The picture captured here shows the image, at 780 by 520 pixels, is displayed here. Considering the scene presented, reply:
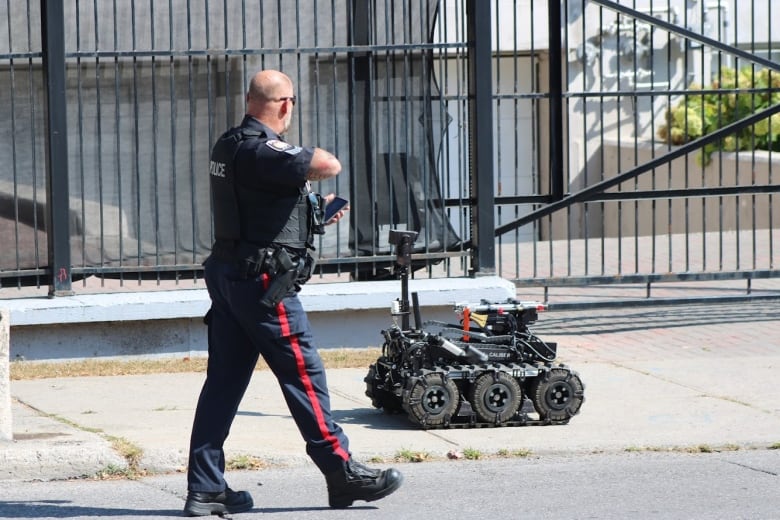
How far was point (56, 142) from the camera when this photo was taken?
8.62 m

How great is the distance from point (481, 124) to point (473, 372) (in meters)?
2.74

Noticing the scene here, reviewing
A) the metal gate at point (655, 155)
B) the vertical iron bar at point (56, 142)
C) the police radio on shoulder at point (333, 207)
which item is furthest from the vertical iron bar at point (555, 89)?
the police radio on shoulder at point (333, 207)

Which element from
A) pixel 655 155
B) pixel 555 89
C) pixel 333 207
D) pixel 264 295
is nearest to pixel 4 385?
pixel 264 295

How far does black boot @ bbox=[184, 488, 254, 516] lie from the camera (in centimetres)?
556

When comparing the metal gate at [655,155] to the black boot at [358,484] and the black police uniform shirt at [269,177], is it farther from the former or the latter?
the black police uniform shirt at [269,177]

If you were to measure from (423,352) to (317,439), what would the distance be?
1.61m

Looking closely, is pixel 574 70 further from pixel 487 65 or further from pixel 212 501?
pixel 212 501

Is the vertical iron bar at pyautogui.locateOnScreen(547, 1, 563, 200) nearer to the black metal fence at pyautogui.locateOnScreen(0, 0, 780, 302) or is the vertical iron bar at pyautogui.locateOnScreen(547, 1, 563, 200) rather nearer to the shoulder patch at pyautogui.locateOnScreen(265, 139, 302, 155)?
the black metal fence at pyautogui.locateOnScreen(0, 0, 780, 302)

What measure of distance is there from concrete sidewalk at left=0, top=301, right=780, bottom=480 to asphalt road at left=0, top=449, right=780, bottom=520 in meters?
0.14

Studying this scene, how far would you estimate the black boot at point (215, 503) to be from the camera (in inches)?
219

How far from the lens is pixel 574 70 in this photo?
19.7 m

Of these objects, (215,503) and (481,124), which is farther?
(481,124)

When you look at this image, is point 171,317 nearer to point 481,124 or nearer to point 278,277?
point 481,124

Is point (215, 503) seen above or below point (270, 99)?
below
